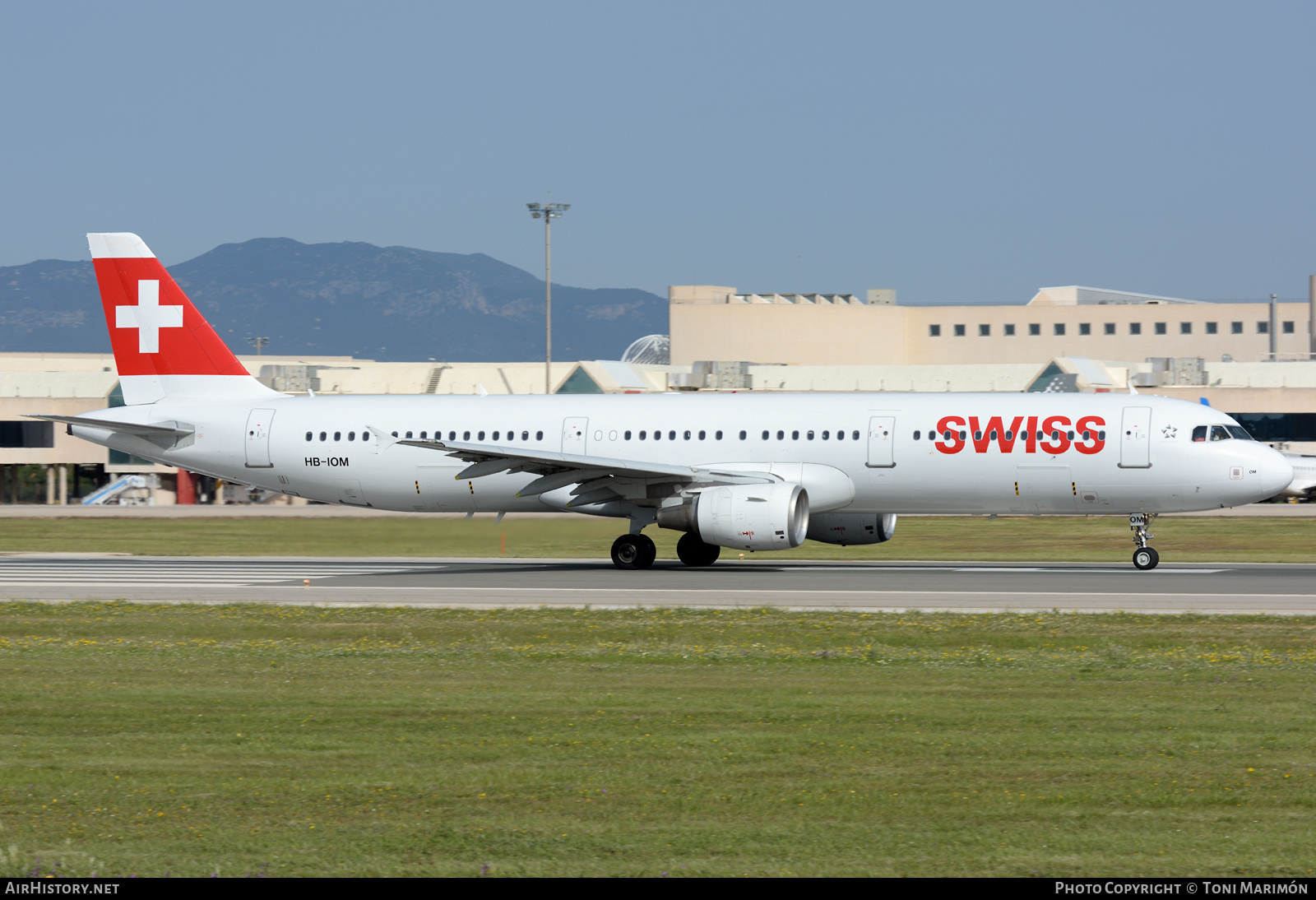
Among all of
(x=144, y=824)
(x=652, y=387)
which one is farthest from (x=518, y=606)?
(x=652, y=387)

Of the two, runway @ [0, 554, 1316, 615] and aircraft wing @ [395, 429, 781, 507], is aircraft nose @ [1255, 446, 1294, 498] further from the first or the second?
aircraft wing @ [395, 429, 781, 507]

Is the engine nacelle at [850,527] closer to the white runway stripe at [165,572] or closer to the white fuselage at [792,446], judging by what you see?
the white fuselage at [792,446]

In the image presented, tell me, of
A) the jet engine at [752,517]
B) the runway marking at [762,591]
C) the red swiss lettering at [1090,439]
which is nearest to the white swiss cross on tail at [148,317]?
the runway marking at [762,591]

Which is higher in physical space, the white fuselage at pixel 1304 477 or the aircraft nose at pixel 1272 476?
the white fuselage at pixel 1304 477

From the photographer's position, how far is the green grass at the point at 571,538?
32.3m

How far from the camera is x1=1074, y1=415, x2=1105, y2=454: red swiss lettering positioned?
29594 mm

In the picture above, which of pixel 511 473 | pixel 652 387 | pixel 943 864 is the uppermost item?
pixel 652 387

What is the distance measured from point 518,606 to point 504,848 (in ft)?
47.5

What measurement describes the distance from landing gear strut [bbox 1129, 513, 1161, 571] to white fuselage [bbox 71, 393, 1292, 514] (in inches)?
28.5

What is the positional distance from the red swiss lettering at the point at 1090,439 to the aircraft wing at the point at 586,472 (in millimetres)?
6054

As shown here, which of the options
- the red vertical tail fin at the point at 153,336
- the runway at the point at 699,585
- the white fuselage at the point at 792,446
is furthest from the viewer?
the red vertical tail fin at the point at 153,336

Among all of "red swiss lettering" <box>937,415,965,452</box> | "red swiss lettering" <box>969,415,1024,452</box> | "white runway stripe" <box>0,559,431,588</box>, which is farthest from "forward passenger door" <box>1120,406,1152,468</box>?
"white runway stripe" <box>0,559,431,588</box>
